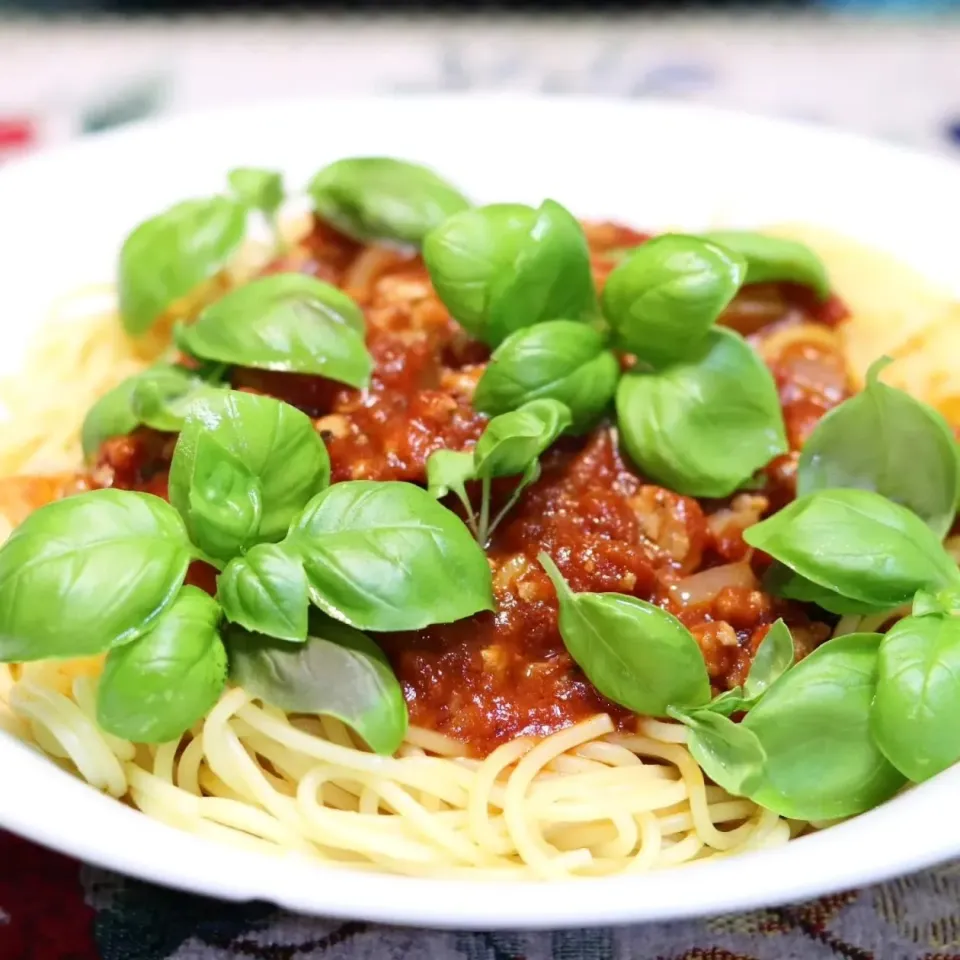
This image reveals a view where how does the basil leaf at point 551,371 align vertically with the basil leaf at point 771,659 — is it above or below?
above

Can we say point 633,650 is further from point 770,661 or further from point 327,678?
point 327,678

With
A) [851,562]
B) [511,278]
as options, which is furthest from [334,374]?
[851,562]

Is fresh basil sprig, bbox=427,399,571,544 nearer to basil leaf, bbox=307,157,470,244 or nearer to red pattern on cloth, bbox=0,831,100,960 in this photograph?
basil leaf, bbox=307,157,470,244

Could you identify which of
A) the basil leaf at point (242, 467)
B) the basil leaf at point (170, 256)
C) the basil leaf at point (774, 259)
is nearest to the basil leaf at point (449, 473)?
the basil leaf at point (242, 467)

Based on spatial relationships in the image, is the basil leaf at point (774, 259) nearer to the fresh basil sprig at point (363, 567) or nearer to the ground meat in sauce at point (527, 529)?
the ground meat in sauce at point (527, 529)

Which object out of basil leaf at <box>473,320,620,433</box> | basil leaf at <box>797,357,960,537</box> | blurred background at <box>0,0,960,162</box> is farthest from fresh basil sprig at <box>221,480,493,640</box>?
blurred background at <box>0,0,960,162</box>

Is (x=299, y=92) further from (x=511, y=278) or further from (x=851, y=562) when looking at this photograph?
(x=851, y=562)

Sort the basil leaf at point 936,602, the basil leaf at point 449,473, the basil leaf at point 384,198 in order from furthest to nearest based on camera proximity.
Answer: the basil leaf at point 384,198 → the basil leaf at point 449,473 → the basil leaf at point 936,602

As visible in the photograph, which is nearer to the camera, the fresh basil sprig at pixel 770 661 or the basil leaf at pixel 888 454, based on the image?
the fresh basil sprig at pixel 770 661

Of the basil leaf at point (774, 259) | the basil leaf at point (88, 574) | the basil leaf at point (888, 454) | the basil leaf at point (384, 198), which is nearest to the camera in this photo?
the basil leaf at point (88, 574)

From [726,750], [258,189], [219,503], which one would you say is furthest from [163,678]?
[258,189]
